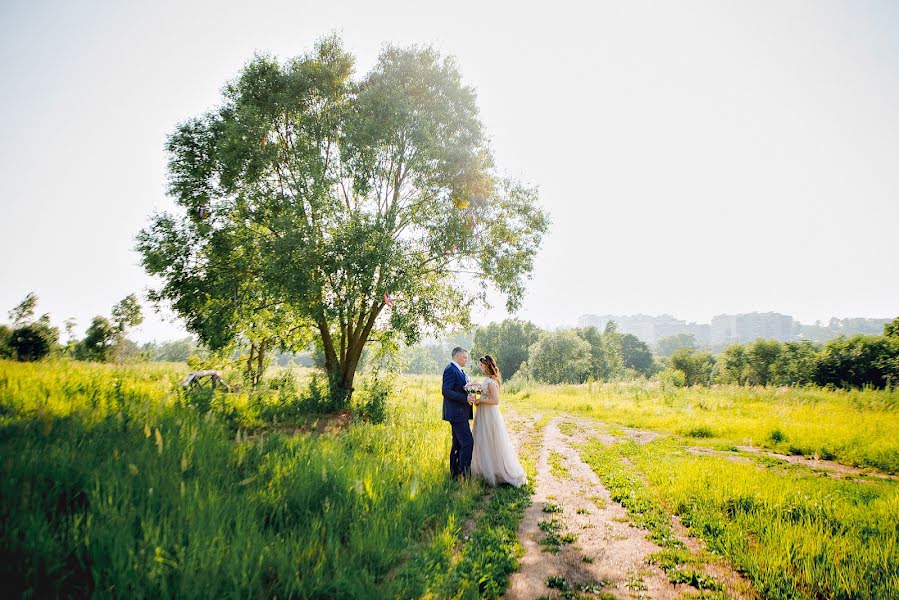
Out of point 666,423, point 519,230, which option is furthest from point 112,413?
point 666,423

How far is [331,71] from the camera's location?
13453mm

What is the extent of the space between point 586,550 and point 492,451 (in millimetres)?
3131

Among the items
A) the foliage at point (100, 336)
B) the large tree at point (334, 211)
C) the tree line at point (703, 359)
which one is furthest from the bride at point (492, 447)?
the foliage at point (100, 336)

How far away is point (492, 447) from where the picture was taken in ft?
25.5

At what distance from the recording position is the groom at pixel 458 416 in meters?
7.52

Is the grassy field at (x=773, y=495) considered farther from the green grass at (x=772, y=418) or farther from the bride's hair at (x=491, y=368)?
the bride's hair at (x=491, y=368)

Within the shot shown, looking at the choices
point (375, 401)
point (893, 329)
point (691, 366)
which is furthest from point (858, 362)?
point (375, 401)

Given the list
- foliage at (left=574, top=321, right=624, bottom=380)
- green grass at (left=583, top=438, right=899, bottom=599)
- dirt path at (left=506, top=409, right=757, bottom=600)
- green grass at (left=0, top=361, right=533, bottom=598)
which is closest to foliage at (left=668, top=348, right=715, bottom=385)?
foliage at (left=574, top=321, right=624, bottom=380)

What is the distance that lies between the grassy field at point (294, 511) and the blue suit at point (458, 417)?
A: 557 millimetres

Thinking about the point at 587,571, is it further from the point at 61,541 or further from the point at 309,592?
the point at 61,541

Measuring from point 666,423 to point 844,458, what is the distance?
20.5 ft

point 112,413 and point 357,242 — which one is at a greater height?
point 357,242

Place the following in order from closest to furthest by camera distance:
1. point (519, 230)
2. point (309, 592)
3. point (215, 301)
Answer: point (309, 592) < point (215, 301) < point (519, 230)

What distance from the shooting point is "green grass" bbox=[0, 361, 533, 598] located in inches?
105
